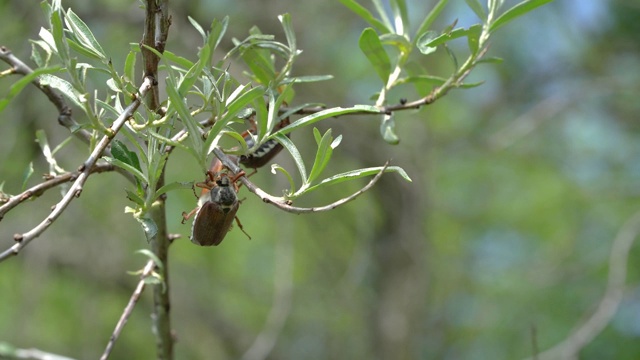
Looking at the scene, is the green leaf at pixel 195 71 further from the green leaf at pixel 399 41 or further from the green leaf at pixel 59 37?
the green leaf at pixel 399 41

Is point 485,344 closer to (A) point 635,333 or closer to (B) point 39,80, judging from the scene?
(A) point 635,333

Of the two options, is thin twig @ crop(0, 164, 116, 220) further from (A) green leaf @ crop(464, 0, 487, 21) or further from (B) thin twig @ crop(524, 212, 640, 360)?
(B) thin twig @ crop(524, 212, 640, 360)

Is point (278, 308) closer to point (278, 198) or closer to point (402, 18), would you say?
point (402, 18)

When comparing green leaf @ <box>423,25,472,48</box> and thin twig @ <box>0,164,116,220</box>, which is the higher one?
green leaf @ <box>423,25,472,48</box>

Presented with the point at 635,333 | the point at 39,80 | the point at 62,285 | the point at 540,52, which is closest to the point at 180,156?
the point at 62,285

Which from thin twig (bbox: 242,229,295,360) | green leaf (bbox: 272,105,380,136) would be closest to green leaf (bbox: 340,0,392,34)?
green leaf (bbox: 272,105,380,136)

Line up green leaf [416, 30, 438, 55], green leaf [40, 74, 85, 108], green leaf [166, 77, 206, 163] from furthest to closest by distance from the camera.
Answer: green leaf [416, 30, 438, 55] < green leaf [40, 74, 85, 108] < green leaf [166, 77, 206, 163]
